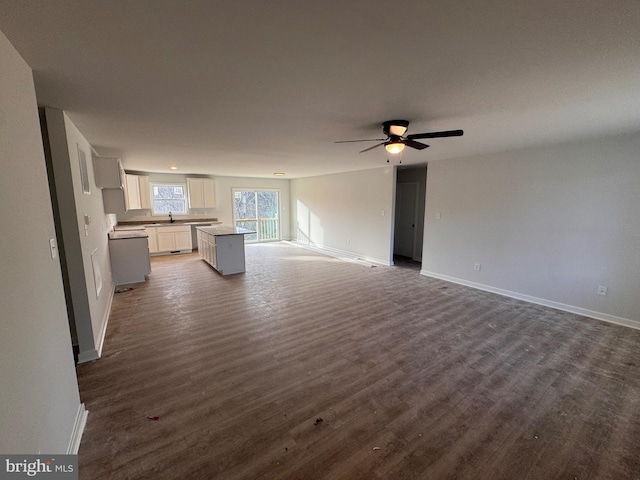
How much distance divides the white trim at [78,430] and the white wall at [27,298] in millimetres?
26

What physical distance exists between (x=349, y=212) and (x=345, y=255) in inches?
46.0

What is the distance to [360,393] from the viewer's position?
6.81 feet

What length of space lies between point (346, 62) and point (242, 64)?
61 cm

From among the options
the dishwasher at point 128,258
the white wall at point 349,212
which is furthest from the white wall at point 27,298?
the white wall at point 349,212

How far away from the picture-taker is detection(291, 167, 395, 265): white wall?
6012 mm

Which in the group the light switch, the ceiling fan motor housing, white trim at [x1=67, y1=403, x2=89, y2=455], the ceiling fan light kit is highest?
the ceiling fan motor housing

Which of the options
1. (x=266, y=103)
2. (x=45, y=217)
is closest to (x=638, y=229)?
(x=266, y=103)

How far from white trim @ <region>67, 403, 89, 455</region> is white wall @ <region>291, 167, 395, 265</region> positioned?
538 cm

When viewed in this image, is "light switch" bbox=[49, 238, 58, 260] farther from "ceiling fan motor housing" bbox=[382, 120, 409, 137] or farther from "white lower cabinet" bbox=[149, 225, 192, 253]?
"white lower cabinet" bbox=[149, 225, 192, 253]

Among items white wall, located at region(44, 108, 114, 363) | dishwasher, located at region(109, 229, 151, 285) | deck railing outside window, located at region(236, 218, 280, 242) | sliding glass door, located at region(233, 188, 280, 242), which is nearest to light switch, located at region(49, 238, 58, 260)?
white wall, located at region(44, 108, 114, 363)

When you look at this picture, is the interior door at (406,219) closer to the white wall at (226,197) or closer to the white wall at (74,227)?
the white wall at (226,197)

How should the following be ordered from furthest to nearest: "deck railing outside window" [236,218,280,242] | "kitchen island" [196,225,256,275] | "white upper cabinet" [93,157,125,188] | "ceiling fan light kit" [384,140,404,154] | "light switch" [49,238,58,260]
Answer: "deck railing outside window" [236,218,280,242], "kitchen island" [196,225,256,275], "white upper cabinet" [93,157,125,188], "ceiling fan light kit" [384,140,404,154], "light switch" [49,238,58,260]

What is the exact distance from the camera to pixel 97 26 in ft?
3.87

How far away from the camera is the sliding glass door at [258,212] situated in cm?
861
